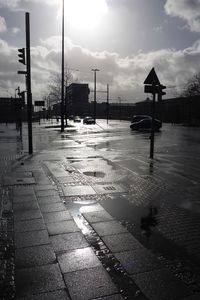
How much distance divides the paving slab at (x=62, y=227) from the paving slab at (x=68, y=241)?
0.15 m

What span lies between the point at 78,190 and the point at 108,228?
99.7 inches

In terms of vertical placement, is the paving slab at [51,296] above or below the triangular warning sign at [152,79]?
below

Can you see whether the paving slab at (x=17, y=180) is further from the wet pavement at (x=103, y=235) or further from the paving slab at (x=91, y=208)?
the paving slab at (x=91, y=208)

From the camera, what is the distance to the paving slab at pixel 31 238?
4.57 metres

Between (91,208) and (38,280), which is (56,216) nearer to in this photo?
(91,208)

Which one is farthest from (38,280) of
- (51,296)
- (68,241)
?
(68,241)

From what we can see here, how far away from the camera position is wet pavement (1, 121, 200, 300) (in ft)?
11.5

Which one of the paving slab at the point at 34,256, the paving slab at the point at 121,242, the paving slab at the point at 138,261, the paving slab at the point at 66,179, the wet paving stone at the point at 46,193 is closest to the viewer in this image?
the paving slab at the point at 138,261

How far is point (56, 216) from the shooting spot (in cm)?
575

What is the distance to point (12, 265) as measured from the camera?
398 cm

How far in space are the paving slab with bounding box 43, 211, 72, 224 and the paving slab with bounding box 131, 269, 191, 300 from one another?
2183 mm

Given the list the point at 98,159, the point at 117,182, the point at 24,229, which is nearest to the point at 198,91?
the point at 98,159

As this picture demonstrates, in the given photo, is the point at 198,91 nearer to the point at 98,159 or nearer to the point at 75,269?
the point at 98,159

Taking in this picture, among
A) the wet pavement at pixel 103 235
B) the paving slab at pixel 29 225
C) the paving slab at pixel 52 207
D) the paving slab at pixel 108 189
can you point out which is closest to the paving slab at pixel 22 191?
the wet pavement at pixel 103 235
